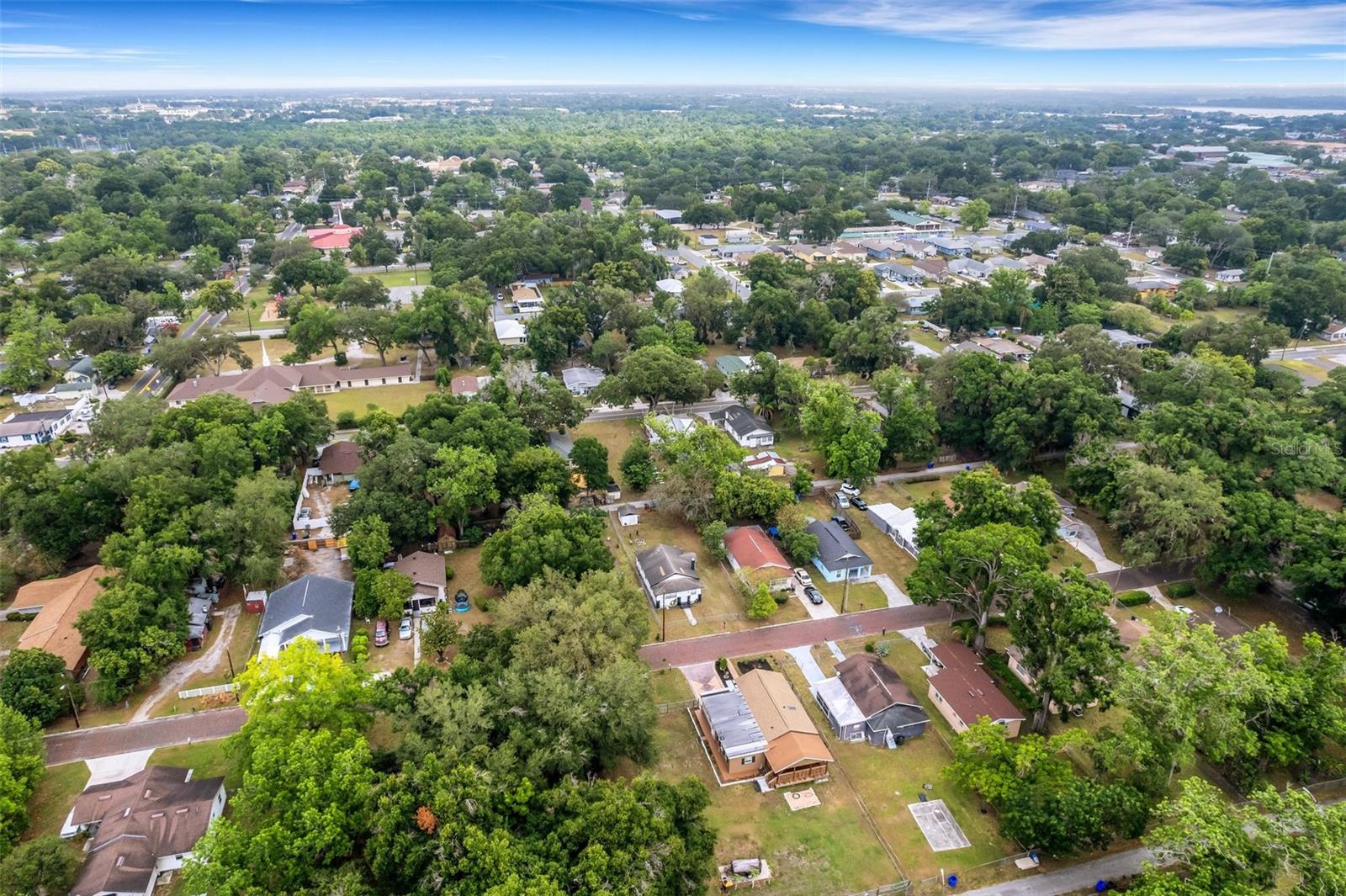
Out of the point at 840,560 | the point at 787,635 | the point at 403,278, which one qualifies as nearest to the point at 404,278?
the point at 403,278

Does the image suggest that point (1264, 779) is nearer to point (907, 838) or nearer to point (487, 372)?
point (907, 838)

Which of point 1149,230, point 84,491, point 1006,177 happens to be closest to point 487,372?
point 84,491

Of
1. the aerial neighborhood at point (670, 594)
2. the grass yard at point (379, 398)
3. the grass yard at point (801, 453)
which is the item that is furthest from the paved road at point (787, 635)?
the grass yard at point (379, 398)

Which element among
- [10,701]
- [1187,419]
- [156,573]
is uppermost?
[1187,419]

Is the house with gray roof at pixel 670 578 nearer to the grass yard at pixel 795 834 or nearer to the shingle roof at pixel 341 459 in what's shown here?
the grass yard at pixel 795 834

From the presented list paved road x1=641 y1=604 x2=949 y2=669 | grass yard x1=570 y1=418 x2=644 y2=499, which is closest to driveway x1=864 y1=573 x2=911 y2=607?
paved road x1=641 y1=604 x2=949 y2=669

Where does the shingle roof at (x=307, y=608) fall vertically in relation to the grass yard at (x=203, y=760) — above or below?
above
